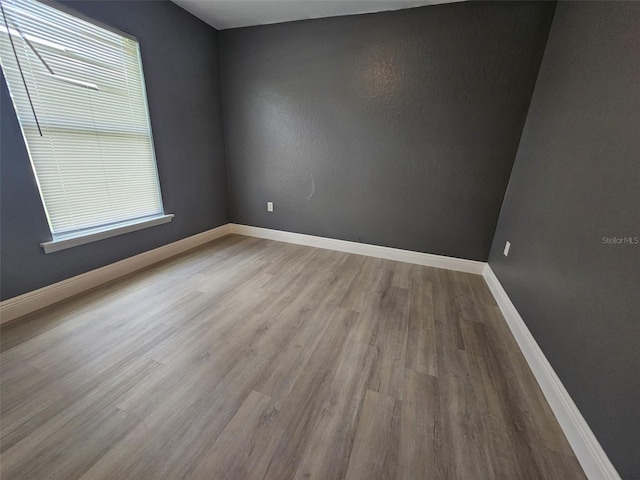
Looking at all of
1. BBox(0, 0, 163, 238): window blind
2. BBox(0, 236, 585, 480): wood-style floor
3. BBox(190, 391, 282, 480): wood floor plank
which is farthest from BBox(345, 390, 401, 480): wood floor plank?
BBox(0, 0, 163, 238): window blind

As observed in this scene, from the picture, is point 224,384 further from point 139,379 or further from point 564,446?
point 564,446

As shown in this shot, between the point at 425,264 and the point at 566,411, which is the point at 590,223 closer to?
the point at 566,411

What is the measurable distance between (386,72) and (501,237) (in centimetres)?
190

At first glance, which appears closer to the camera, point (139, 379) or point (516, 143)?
point (139, 379)

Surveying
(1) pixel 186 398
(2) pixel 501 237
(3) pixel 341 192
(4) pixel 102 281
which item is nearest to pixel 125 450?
(1) pixel 186 398

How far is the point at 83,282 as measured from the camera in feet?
6.45

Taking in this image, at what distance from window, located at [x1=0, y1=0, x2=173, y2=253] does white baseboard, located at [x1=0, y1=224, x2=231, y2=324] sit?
295 mm

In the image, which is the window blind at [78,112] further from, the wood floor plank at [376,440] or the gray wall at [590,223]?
the gray wall at [590,223]

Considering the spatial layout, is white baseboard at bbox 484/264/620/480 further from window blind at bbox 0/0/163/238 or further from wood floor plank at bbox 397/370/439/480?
window blind at bbox 0/0/163/238

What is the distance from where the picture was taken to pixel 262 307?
1.85 metres

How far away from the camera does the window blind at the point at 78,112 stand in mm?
1535

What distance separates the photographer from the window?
1539 mm

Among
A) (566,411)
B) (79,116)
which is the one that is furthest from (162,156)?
(566,411)

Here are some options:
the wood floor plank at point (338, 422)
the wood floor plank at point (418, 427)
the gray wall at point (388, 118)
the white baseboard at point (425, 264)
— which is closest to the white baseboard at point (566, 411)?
the white baseboard at point (425, 264)
